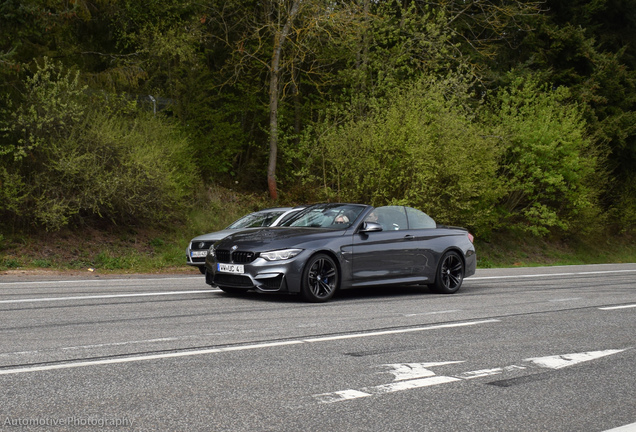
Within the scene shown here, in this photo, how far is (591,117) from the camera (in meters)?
37.4

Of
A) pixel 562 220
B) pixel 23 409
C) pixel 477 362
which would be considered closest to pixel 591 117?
pixel 562 220

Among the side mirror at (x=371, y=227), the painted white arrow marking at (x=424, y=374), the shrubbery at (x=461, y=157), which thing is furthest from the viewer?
the shrubbery at (x=461, y=157)

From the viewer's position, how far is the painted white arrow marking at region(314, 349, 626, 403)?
5.40 metres

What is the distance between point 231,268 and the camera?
429 inches

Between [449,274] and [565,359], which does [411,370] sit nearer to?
[565,359]

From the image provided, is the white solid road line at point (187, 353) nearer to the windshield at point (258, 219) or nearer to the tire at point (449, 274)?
the tire at point (449, 274)

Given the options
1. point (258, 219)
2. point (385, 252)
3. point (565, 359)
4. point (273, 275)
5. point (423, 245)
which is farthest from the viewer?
point (258, 219)

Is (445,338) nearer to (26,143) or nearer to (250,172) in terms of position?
(26,143)

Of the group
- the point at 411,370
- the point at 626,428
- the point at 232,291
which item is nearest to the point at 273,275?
the point at 232,291

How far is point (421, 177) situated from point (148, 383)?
736 inches

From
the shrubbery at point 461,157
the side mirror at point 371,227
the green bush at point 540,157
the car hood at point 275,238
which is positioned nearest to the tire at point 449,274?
the side mirror at point 371,227

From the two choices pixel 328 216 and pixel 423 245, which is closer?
pixel 328 216

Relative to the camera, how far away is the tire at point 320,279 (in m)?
10.8

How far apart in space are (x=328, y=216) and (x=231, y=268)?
205cm
